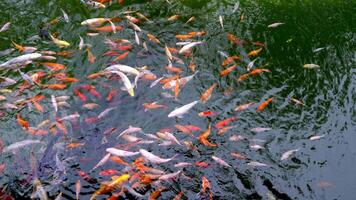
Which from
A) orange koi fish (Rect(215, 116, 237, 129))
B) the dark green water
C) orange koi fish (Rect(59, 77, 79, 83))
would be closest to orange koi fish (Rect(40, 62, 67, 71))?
the dark green water

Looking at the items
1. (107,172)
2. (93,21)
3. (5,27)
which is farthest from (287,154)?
(5,27)

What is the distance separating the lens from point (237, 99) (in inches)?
200

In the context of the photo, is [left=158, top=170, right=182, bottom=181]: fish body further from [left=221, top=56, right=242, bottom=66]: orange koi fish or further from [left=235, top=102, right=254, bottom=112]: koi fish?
[left=221, top=56, right=242, bottom=66]: orange koi fish

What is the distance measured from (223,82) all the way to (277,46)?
108 centimetres

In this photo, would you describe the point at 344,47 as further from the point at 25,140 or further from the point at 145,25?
the point at 25,140

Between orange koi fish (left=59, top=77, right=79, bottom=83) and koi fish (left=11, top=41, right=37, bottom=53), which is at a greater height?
koi fish (left=11, top=41, right=37, bottom=53)

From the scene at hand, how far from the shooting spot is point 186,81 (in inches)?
206

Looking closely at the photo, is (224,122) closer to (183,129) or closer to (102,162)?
(183,129)

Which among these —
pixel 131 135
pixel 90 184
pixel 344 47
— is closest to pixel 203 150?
pixel 131 135

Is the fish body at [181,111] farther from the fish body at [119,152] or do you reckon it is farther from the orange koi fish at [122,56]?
the orange koi fish at [122,56]

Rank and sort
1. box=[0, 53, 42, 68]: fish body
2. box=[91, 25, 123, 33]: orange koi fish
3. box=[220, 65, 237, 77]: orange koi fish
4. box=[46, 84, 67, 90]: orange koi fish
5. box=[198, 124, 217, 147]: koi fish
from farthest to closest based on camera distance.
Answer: box=[91, 25, 123, 33]: orange koi fish < box=[220, 65, 237, 77]: orange koi fish < box=[46, 84, 67, 90]: orange koi fish < box=[0, 53, 42, 68]: fish body < box=[198, 124, 217, 147]: koi fish

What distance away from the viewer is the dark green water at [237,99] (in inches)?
169

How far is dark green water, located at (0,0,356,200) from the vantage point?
4.28 metres

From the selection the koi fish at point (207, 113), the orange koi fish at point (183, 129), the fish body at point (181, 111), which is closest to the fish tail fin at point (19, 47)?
the fish body at point (181, 111)
